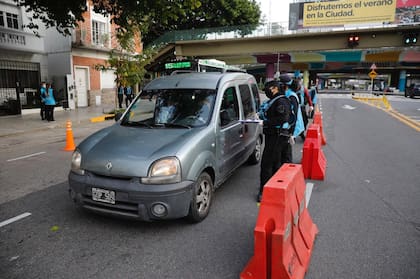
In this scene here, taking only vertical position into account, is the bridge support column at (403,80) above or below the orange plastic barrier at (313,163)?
above

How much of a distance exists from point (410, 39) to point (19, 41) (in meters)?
26.0

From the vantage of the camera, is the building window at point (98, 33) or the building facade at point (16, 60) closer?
the building facade at point (16, 60)

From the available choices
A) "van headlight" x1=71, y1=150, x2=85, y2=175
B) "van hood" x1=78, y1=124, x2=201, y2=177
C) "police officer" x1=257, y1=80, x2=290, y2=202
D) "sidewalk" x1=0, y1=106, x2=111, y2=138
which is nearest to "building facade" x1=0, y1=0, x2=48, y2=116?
"sidewalk" x1=0, y1=106, x2=111, y2=138

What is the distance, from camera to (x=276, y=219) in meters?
2.79

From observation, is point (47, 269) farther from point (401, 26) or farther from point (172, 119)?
point (401, 26)

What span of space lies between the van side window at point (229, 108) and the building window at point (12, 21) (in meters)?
18.1

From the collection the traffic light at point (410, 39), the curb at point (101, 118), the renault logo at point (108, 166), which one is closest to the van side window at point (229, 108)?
the renault logo at point (108, 166)

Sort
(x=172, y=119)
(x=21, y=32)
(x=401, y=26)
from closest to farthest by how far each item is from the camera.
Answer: (x=172, y=119)
(x=21, y=32)
(x=401, y=26)

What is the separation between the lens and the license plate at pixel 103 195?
3709 millimetres

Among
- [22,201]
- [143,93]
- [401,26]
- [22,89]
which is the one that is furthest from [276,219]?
[401,26]

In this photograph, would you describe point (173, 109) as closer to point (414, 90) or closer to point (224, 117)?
point (224, 117)

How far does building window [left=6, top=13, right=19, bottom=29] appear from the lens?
18.2 m

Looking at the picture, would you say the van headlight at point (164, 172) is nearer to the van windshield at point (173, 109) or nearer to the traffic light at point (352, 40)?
the van windshield at point (173, 109)

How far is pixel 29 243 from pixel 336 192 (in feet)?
14.6
